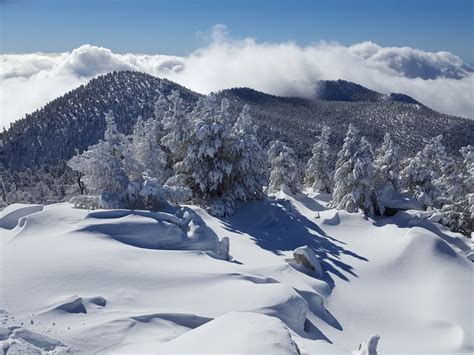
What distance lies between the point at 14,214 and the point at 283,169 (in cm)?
2651

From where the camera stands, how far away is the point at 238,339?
333 inches

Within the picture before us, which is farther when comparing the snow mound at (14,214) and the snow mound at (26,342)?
the snow mound at (14,214)

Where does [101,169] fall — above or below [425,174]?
below

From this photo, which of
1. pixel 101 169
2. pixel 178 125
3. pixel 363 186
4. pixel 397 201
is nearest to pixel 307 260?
pixel 363 186

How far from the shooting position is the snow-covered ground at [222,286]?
30.9 ft

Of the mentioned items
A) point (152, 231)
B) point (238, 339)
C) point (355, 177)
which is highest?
point (355, 177)

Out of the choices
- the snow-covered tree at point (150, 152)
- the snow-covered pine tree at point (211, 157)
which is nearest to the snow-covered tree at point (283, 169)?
the snow-covered pine tree at point (211, 157)

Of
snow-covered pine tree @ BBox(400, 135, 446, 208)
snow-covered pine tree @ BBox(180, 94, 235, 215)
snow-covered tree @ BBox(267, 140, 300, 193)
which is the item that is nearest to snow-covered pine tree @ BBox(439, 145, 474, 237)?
snow-covered pine tree @ BBox(400, 135, 446, 208)

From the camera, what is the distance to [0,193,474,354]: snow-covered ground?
9.41 metres

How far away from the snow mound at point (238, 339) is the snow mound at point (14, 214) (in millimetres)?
13121

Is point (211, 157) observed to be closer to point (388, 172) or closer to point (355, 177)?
point (355, 177)

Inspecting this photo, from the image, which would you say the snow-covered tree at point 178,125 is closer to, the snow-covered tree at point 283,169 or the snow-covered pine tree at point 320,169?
the snow-covered tree at point 283,169

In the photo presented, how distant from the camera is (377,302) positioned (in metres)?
19.8

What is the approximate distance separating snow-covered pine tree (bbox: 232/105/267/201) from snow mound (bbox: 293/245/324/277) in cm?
1039
